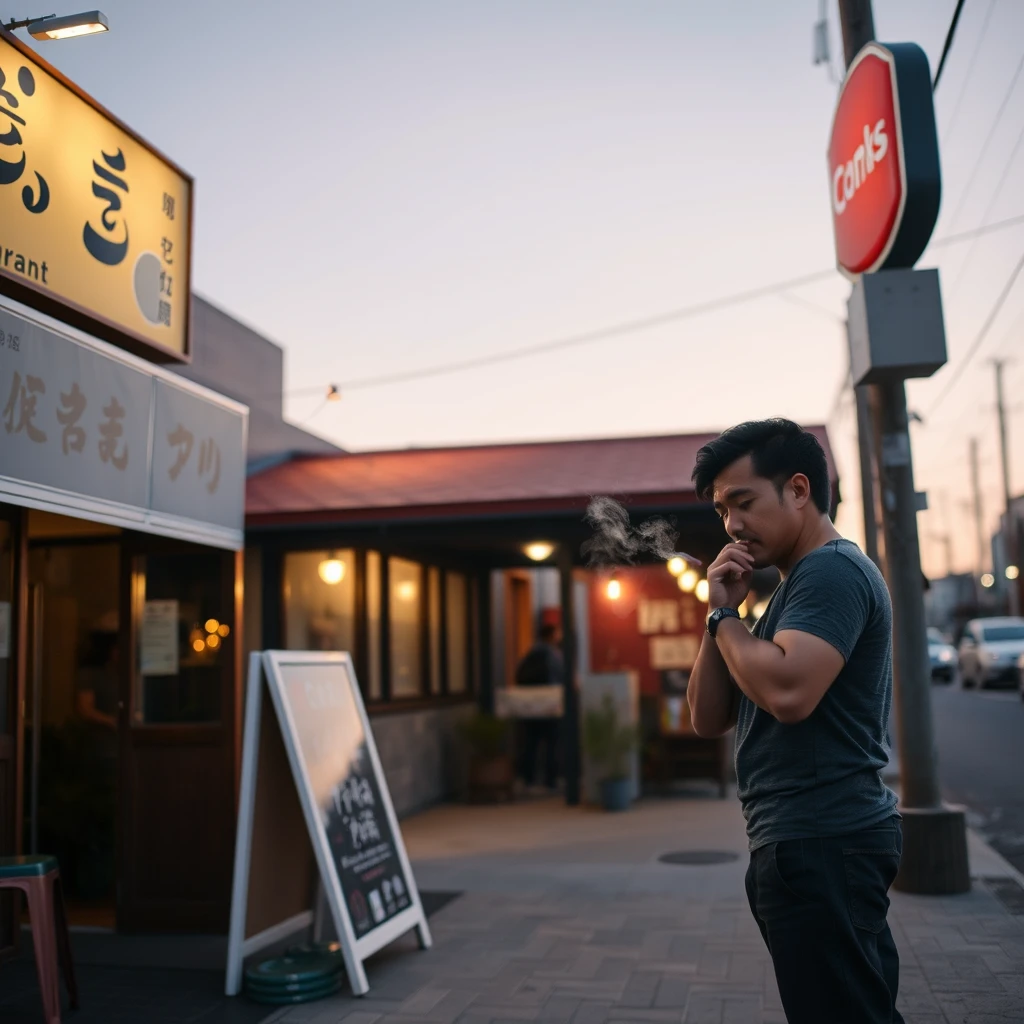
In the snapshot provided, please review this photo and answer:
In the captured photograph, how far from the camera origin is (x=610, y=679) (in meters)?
11.6

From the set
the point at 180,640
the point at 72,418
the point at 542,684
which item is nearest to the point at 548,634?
the point at 542,684

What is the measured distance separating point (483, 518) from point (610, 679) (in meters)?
3.17

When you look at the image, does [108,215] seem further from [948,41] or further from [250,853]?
[948,41]

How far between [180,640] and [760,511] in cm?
513

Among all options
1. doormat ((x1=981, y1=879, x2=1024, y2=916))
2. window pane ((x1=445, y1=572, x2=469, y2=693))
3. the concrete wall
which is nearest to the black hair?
doormat ((x1=981, y1=879, x2=1024, y2=916))

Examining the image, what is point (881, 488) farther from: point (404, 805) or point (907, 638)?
point (404, 805)

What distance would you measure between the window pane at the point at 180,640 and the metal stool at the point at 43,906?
6.56ft

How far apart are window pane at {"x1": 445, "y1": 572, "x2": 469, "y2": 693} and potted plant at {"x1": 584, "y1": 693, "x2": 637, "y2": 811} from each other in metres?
2.22

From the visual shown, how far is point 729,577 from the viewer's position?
2.27m

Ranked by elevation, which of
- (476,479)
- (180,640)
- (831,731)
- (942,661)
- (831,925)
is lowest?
(831,925)

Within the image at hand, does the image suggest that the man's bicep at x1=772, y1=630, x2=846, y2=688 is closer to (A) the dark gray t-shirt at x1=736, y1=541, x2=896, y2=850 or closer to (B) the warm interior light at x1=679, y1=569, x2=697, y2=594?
(A) the dark gray t-shirt at x1=736, y1=541, x2=896, y2=850

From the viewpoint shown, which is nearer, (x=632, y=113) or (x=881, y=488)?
(x=881, y=488)

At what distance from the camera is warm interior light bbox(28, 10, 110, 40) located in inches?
204

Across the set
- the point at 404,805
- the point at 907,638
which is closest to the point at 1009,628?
the point at 404,805
